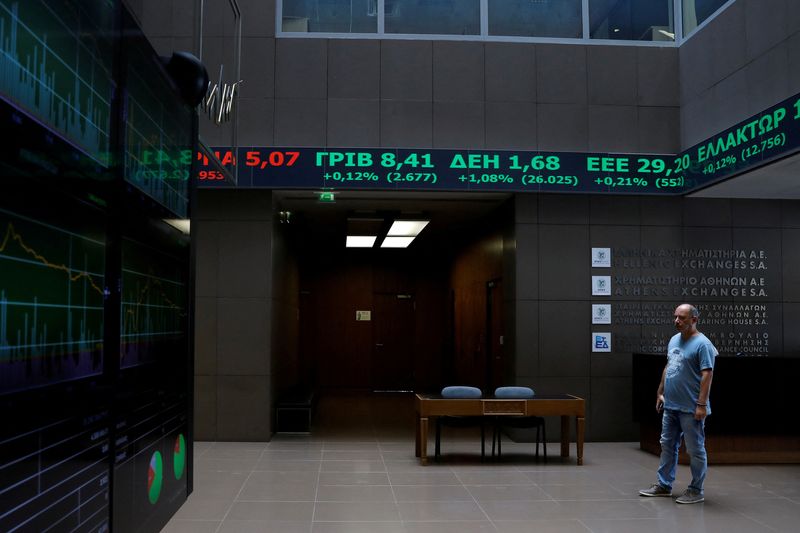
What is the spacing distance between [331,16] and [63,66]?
789 centimetres

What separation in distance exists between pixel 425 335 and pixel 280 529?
36.6ft

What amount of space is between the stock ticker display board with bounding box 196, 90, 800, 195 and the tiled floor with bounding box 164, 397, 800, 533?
3.05 metres

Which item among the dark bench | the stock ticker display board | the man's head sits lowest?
the dark bench

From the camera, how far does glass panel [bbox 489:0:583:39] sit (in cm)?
932

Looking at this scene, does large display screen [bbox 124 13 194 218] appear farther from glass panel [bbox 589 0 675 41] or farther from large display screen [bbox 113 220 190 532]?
glass panel [bbox 589 0 675 41]

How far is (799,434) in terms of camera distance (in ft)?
25.9

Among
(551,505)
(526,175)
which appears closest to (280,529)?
(551,505)

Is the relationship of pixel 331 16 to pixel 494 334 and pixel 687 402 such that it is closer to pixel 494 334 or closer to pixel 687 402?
pixel 494 334

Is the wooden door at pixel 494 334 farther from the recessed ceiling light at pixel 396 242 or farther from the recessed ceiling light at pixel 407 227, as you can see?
the recessed ceiling light at pixel 396 242

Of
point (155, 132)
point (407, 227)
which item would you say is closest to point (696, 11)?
point (407, 227)

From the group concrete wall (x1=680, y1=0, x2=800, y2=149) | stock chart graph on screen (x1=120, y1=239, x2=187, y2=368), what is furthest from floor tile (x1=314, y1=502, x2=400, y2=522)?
concrete wall (x1=680, y1=0, x2=800, y2=149)

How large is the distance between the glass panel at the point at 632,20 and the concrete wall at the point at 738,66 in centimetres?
42

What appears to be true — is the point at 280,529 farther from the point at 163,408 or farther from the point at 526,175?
the point at 526,175

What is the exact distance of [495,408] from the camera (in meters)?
7.77
